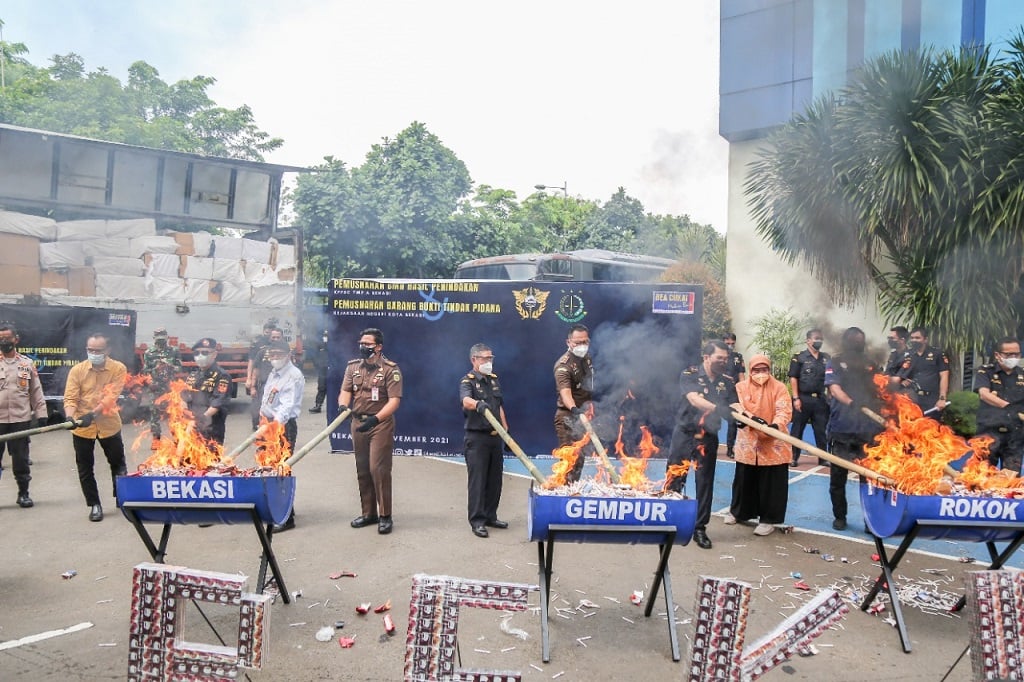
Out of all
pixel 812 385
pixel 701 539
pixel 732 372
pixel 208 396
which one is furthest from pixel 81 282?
pixel 812 385

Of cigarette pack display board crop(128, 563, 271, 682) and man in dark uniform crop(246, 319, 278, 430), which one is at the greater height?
man in dark uniform crop(246, 319, 278, 430)

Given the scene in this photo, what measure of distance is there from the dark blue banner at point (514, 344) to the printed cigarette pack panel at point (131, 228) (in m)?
6.50

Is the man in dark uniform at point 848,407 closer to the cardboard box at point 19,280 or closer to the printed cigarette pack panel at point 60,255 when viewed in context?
the printed cigarette pack panel at point 60,255

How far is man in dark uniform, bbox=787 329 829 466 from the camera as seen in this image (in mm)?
9484

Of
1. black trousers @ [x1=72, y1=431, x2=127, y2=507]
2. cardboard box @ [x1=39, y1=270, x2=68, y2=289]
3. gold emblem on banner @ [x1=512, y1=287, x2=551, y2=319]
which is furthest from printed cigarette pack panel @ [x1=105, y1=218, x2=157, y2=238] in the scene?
gold emblem on banner @ [x1=512, y1=287, x2=551, y2=319]

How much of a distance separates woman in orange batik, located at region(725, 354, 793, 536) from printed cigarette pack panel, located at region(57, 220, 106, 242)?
39.6ft

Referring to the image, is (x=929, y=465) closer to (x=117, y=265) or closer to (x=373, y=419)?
(x=373, y=419)

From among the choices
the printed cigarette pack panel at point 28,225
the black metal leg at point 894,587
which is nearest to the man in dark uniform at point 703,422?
the black metal leg at point 894,587

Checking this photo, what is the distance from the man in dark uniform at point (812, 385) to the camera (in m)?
9.48

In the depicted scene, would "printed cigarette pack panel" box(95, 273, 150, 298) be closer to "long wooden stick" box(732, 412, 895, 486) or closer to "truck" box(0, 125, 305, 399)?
"truck" box(0, 125, 305, 399)

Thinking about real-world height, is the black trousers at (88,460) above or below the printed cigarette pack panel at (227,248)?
below

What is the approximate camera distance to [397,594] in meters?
5.61

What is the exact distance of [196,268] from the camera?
14.6 meters

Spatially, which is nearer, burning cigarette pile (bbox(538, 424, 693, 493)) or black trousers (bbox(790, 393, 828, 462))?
burning cigarette pile (bbox(538, 424, 693, 493))
